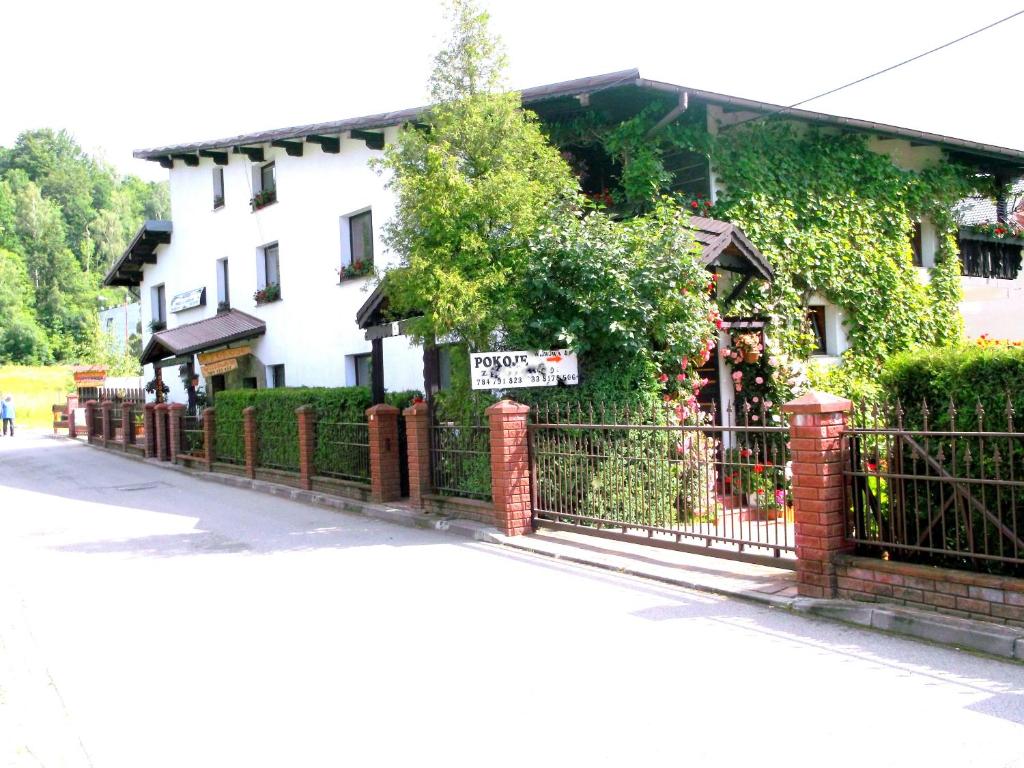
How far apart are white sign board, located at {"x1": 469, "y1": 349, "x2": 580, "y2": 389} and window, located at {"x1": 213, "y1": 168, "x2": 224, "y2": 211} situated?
646 inches

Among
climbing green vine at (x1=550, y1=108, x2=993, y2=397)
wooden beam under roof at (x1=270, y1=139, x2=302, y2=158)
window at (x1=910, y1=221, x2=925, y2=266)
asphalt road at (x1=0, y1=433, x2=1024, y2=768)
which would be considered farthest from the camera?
wooden beam under roof at (x1=270, y1=139, x2=302, y2=158)

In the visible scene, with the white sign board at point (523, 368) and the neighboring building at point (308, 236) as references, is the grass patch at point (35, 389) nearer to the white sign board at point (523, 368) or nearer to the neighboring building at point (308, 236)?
the neighboring building at point (308, 236)

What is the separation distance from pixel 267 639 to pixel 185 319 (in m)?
21.6

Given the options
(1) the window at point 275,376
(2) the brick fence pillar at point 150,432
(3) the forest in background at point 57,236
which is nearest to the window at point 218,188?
(1) the window at point 275,376

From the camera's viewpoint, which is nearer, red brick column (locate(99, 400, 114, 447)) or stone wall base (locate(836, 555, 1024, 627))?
stone wall base (locate(836, 555, 1024, 627))

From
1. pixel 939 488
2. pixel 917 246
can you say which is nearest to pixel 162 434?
pixel 917 246

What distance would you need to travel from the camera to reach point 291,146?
2003 cm

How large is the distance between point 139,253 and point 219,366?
864 centimetres

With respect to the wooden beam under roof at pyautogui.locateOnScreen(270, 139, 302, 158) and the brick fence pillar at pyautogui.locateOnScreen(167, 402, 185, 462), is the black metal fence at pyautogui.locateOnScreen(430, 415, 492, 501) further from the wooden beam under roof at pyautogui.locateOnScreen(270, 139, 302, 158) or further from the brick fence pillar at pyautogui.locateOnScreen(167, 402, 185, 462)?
the brick fence pillar at pyautogui.locateOnScreen(167, 402, 185, 462)

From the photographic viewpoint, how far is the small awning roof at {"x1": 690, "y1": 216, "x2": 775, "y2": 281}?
37.3 ft

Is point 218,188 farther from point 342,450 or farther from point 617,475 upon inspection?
point 617,475

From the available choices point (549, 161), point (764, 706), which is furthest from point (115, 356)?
point (764, 706)

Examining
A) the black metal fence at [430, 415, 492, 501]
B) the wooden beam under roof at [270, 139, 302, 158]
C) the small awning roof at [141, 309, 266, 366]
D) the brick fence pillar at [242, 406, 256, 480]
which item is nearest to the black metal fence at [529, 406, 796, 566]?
the black metal fence at [430, 415, 492, 501]

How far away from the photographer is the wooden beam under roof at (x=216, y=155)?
23234 mm
